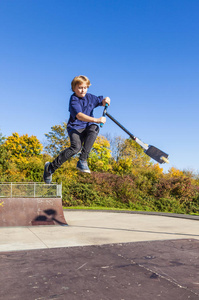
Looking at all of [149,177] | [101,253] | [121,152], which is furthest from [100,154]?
[101,253]

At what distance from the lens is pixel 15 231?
11609 mm

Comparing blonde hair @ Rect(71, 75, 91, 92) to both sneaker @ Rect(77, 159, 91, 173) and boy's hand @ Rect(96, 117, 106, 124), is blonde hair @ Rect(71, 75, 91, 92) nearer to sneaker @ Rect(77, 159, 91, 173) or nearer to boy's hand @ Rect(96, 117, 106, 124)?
boy's hand @ Rect(96, 117, 106, 124)

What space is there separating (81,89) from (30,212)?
11.2 metres

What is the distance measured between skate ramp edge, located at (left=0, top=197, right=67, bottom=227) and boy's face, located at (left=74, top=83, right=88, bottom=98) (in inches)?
419

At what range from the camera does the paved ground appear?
16.0 feet

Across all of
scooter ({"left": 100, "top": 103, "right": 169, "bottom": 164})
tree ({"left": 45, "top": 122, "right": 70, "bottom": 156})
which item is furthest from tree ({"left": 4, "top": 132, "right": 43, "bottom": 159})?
scooter ({"left": 100, "top": 103, "right": 169, "bottom": 164})

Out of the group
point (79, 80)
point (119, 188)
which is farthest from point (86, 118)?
point (119, 188)

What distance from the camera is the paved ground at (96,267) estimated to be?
4.88 m

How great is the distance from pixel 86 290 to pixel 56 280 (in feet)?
2.64

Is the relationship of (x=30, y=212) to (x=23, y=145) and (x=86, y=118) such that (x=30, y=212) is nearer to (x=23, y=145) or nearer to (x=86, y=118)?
(x=86, y=118)

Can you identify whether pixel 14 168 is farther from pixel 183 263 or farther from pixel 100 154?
pixel 183 263

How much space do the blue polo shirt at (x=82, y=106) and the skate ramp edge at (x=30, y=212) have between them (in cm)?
1040

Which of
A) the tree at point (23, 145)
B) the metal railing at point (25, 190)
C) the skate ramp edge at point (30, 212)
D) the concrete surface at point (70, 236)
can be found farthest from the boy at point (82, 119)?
the tree at point (23, 145)

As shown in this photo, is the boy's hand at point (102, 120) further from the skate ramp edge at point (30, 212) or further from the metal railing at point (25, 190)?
the metal railing at point (25, 190)
